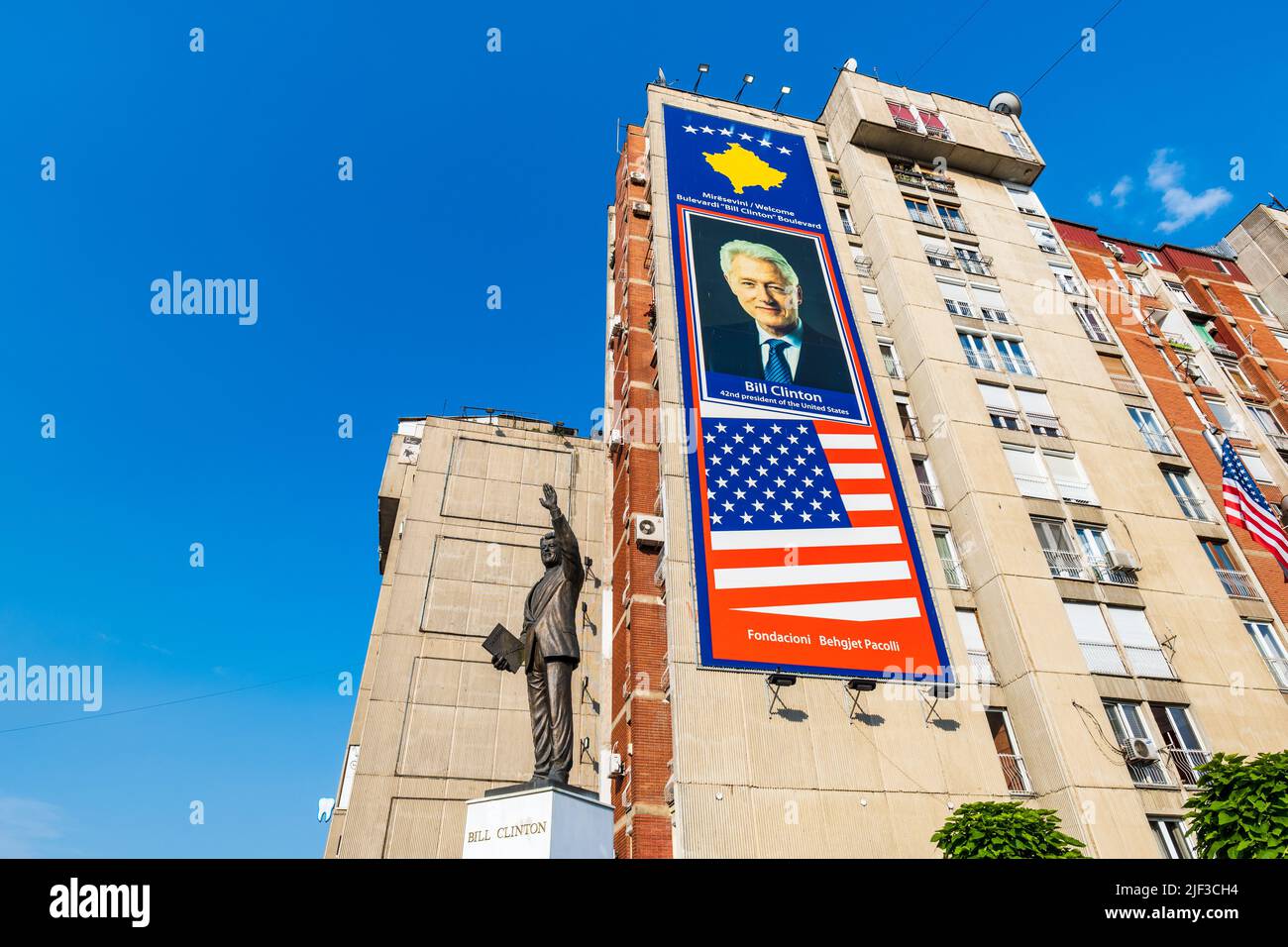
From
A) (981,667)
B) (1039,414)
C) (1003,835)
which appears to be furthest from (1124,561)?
(1003,835)

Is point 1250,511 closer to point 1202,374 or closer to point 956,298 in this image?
point 956,298

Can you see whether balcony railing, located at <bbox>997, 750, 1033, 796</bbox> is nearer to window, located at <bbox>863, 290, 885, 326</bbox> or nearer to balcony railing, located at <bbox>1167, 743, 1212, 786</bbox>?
balcony railing, located at <bbox>1167, 743, 1212, 786</bbox>

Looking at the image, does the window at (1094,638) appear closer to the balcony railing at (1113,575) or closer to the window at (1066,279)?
the balcony railing at (1113,575)

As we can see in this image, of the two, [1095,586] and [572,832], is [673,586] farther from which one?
[1095,586]

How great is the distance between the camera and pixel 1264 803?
14.3 metres

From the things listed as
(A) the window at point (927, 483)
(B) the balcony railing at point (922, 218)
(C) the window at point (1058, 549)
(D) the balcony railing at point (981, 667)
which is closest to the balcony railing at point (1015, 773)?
(D) the balcony railing at point (981, 667)

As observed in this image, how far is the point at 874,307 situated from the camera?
119 ft

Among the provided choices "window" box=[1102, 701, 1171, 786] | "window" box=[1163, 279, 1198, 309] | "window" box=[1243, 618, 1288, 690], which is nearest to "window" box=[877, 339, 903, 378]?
"window" box=[1102, 701, 1171, 786]

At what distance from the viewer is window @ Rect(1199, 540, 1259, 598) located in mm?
29428

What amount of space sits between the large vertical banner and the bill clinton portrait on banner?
0.21 feet

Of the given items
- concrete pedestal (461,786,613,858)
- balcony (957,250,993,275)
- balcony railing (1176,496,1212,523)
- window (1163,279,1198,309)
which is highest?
window (1163,279,1198,309)

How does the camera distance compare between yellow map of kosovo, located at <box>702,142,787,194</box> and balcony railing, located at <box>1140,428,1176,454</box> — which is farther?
yellow map of kosovo, located at <box>702,142,787,194</box>

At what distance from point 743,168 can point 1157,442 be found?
945 inches
